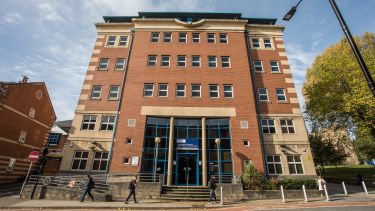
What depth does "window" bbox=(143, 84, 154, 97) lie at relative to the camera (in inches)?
871

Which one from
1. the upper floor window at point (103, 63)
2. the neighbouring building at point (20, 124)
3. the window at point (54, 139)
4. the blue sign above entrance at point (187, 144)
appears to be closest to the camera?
the blue sign above entrance at point (187, 144)

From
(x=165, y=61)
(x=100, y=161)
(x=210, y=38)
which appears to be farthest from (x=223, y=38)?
(x=100, y=161)

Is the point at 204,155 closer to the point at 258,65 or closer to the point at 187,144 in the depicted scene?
the point at 187,144

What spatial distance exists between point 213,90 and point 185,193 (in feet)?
34.9

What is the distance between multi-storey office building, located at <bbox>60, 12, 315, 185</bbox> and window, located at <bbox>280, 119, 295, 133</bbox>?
0.10 m

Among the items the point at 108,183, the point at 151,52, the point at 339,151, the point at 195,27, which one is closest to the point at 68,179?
the point at 108,183

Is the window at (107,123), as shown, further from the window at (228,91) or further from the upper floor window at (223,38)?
the upper floor window at (223,38)

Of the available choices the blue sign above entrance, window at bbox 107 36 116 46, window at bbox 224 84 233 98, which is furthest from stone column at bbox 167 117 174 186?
window at bbox 107 36 116 46

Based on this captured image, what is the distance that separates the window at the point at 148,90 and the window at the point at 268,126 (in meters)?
11.7

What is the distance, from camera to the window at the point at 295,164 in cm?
→ 1969

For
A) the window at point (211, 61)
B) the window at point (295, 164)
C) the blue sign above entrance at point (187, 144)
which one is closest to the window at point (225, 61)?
the window at point (211, 61)

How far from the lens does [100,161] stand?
1983 centimetres

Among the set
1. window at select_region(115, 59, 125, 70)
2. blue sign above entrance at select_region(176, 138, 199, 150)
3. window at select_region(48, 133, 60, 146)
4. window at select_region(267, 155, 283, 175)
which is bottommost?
window at select_region(267, 155, 283, 175)

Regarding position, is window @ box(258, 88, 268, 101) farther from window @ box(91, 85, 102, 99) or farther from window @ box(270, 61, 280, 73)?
window @ box(91, 85, 102, 99)
